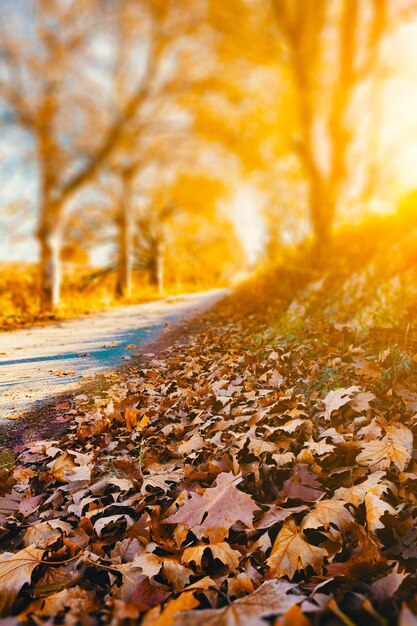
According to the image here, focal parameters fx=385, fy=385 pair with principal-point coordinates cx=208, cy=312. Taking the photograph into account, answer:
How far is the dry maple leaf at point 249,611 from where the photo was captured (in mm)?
1171

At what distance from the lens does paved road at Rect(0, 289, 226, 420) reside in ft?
8.54

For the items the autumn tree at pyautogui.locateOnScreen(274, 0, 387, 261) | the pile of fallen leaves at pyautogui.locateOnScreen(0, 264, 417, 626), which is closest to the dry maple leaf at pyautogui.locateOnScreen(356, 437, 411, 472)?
the pile of fallen leaves at pyautogui.locateOnScreen(0, 264, 417, 626)

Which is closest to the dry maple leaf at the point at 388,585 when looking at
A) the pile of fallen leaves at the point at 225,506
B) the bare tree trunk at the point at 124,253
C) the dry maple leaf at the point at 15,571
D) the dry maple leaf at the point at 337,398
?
the pile of fallen leaves at the point at 225,506

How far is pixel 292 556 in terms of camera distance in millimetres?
1543

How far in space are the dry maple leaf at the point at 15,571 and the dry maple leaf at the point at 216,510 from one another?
0.56 metres

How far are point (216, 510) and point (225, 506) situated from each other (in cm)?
4

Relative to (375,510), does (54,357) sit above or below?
above

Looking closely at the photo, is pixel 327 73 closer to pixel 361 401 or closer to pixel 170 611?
pixel 361 401

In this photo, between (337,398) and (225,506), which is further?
(337,398)

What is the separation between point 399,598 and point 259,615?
1.56ft

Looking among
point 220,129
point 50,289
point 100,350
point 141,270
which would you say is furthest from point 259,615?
point 141,270

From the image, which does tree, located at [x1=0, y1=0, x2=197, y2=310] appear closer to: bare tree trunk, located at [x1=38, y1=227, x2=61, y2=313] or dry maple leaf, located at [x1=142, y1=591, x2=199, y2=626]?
bare tree trunk, located at [x1=38, y1=227, x2=61, y2=313]

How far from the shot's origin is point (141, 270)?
65.0 ft

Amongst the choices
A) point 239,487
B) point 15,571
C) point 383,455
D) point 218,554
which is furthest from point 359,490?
point 15,571
